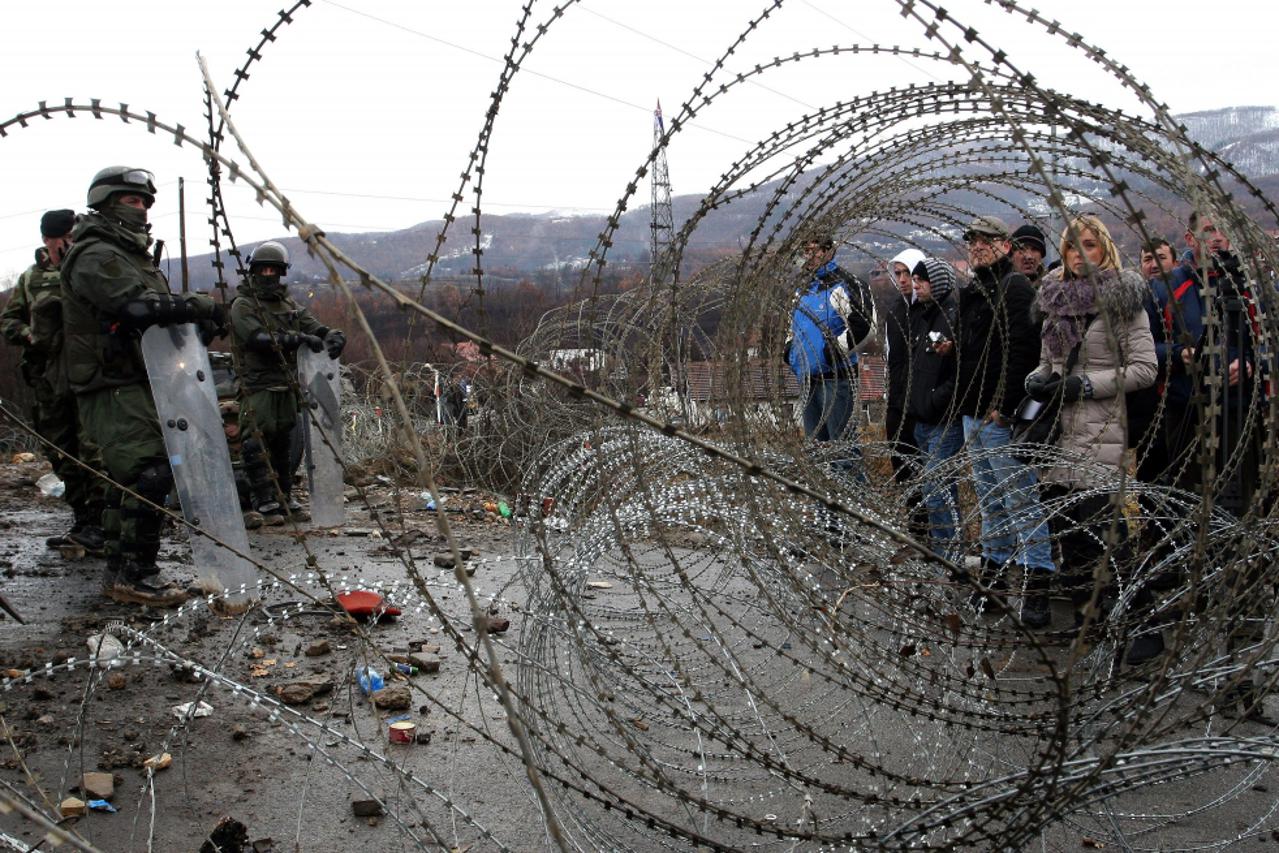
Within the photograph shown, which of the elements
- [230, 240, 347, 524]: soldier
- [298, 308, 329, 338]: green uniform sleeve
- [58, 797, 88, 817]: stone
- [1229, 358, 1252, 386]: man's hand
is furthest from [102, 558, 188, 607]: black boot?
Answer: [1229, 358, 1252, 386]: man's hand

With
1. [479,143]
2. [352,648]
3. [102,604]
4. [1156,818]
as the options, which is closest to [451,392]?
[102,604]

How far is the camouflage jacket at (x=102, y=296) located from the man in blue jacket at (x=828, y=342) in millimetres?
3957

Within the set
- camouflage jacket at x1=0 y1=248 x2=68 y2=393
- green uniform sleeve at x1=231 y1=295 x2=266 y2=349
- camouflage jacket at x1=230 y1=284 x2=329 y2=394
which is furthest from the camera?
green uniform sleeve at x1=231 y1=295 x2=266 y2=349

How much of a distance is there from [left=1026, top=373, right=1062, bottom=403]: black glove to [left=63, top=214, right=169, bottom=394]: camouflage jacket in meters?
4.37

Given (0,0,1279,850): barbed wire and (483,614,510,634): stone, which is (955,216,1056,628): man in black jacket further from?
(483,614,510,634): stone

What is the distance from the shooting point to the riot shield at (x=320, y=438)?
8203 millimetres

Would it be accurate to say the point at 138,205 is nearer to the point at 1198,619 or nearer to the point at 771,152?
the point at 771,152

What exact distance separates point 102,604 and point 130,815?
9.26ft

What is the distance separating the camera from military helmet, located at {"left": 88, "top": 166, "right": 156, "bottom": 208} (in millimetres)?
5613

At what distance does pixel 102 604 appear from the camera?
593 centimetres

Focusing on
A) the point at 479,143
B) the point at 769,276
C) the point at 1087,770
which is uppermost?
the point at 479,143

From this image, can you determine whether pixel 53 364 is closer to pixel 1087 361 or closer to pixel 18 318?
pixel 18 318

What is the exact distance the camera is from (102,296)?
5527mm

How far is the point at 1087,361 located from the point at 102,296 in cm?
482
